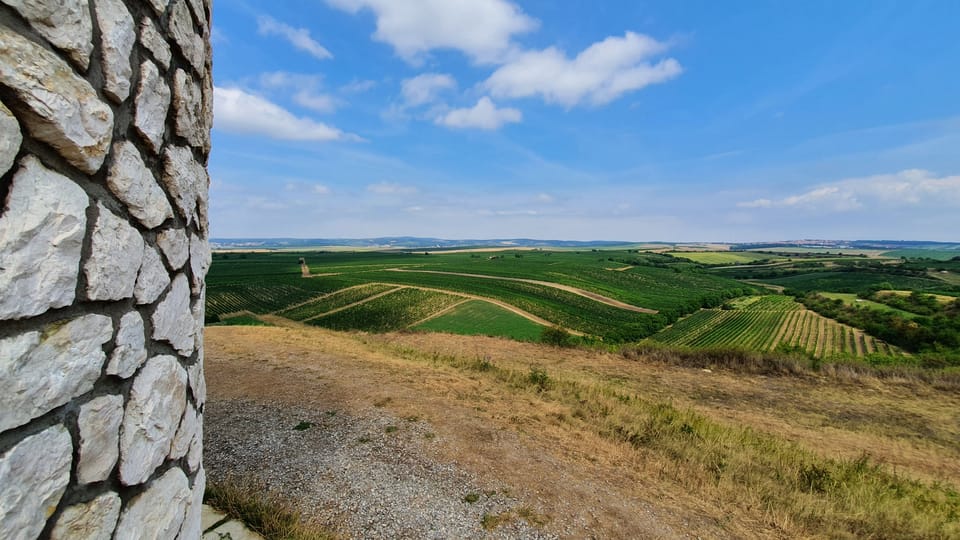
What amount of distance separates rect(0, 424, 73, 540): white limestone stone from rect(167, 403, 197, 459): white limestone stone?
2.70 ft

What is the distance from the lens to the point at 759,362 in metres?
20.3

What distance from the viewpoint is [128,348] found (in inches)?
72.2

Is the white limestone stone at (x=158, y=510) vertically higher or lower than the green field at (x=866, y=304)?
higher

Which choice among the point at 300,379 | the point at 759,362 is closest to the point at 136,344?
the point at 300,379

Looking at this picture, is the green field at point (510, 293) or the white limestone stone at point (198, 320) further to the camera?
the green field at point (510, 293)

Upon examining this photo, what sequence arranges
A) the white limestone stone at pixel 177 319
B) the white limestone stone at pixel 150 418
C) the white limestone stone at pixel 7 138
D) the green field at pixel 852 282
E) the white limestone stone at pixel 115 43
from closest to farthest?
the white limestone stone at pixel 7 138 → the white limestone stone at pixel 115 43 → the white limestone stone at pixel 150 418 → the white limestone stone at pixel 177 319 → the green field at pixel 852 282

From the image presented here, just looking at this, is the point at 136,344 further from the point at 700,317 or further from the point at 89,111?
the point at 700,317

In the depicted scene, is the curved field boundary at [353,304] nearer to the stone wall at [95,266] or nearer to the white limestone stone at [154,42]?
the stone wall at [95,266]

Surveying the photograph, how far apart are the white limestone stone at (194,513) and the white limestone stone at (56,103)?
213 centimetres

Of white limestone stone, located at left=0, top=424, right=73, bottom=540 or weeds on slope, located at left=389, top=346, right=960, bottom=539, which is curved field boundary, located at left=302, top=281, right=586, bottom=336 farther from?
white limestone stone, located at left=0, top=424, right=73, bottom=540

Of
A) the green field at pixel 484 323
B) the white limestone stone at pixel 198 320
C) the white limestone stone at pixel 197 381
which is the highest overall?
the white limestone stone at pixel 198 320

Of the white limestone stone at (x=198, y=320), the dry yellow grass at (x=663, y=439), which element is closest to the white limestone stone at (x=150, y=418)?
the white limestone stone at (x=198, y=320)

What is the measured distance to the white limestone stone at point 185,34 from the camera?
86.7 inches

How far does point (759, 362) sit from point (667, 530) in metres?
19.0
